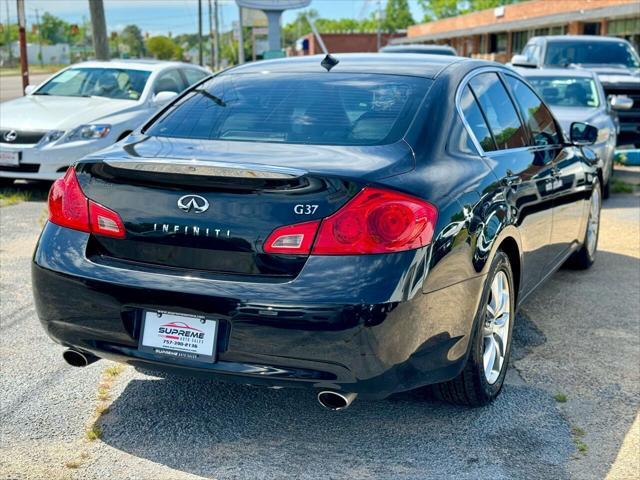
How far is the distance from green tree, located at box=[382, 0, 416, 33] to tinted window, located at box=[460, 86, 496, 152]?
4576 inches

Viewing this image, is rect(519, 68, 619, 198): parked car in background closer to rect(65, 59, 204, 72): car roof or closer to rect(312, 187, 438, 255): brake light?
rect(65, 59, 204, 72): car roof

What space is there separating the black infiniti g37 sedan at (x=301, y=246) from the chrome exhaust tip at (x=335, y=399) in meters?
0.01

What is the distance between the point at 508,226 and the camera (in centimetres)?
431

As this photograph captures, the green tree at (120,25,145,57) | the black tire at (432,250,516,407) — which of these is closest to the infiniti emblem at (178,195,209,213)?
the black tire at (432,250,516,407)

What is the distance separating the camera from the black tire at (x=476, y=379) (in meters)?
3.94

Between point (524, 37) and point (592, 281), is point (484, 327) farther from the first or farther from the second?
point (524, 37)

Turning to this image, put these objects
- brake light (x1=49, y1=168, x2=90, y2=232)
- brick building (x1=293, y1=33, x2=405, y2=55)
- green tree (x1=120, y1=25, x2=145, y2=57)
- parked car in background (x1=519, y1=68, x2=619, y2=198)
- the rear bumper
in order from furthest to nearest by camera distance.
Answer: green tree (x1=120, y1=25, x2=145, y2=57) < brick building (x1=293, y1=33, x2=405, y2=55) < parked car in background (x1=519, y1=68, x2=619, y2=198) < brake light (x1=49, y1=168, x2=90, y2=232) < the rear bumper

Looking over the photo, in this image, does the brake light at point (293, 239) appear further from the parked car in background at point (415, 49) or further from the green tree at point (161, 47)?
the green tree at point (161, 47)

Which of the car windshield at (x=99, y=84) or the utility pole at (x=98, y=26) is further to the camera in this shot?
the utility pole at (x=98, y=26)

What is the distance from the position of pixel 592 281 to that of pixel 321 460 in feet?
12.2

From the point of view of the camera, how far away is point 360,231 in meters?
3.34

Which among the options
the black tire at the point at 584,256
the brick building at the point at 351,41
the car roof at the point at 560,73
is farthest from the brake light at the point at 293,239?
the brick building at the point at 351,41

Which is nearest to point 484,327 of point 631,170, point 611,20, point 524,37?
point 631,170

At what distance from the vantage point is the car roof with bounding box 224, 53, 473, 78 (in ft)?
14.7
